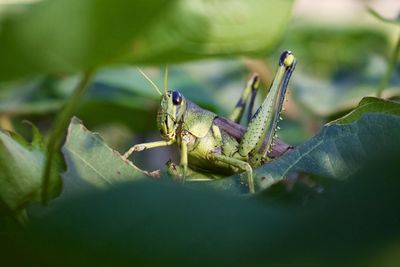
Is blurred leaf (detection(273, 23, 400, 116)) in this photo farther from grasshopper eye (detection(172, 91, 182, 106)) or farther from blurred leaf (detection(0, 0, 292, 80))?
blurred leaf (detection(0, 0, 292, 80))

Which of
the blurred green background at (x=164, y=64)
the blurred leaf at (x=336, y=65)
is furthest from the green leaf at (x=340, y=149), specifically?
the blurred leaf at (x=336, y=65)

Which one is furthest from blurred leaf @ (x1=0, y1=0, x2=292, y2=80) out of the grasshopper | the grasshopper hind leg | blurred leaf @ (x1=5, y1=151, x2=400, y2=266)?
the grasshopper

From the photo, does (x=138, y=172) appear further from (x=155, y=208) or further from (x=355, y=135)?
(x=155, y=208)

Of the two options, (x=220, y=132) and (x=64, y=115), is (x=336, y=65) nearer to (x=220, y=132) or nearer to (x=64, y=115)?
(x=220, y=132)

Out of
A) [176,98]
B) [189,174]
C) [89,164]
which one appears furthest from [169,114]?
[89,164]

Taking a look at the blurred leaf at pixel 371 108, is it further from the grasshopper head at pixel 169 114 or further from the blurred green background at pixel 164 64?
the grasshopper head at pixel 169 114

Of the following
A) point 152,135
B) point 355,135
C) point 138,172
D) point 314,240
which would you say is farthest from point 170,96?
point 314,240
